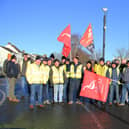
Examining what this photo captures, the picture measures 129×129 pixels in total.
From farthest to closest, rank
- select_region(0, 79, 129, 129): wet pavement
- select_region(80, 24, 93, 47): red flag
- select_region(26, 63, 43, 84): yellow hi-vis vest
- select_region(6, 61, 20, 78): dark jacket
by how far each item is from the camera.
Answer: select_region(80, 24, 93, 47): red flag
select_region(6, 61, 20, 78): dark jacket
select_region(26, 63, 43, 84): yellow hi-vis vest
select_region(0, 79, 129, 129): wet pavement

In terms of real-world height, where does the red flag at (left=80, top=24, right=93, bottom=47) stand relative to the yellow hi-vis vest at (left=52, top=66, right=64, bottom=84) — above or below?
above

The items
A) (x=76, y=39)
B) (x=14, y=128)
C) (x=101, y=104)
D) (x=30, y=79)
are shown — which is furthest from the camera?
(x=76, y=39)

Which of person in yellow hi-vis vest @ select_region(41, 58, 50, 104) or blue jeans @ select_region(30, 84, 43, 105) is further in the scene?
person in yellow hi-vis vest @ select_region(41, 58, 50, 104)

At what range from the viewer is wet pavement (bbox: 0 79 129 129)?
23.1ft

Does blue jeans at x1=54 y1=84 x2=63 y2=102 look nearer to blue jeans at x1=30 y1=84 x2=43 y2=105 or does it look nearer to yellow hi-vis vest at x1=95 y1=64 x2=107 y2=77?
blue jeans at x1=30 y1=84 x2=43 y2=105

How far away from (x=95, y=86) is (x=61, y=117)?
2588 mm

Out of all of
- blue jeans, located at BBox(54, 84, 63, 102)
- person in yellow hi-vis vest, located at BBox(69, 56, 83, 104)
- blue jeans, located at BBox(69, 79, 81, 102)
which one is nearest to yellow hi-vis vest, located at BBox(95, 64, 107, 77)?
person in yellow hi-vis vest, located at BBox(69, 56, 83, 104)

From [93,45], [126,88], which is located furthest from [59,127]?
[93,45]

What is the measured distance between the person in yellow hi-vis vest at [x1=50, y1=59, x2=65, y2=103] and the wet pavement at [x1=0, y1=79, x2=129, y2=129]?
3.08 ft

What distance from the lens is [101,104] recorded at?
1104 centimetres

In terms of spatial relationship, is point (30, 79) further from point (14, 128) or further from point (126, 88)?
point (126, 88)

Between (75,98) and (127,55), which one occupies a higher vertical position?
(127,55)

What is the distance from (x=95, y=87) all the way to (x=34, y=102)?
2.39 metres

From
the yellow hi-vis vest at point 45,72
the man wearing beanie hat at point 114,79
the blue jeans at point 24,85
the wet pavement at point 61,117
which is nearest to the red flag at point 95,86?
the wet pavement at point 61,117
